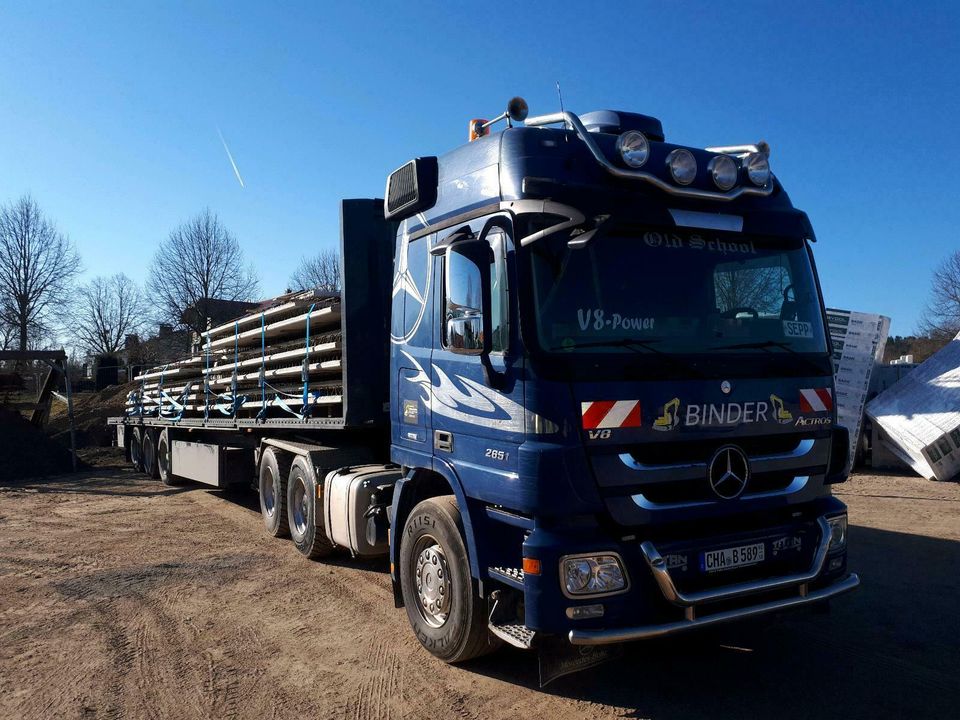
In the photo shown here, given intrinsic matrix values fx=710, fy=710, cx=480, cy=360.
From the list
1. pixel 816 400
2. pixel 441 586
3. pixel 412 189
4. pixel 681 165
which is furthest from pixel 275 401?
pixel 816 400

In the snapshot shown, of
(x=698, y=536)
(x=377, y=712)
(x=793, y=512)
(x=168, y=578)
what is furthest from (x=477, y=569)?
(x=168, y=578)

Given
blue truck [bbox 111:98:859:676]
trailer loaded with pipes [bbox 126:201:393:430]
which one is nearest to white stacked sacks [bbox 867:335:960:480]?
blue truck [bbox 111:98:859:676]

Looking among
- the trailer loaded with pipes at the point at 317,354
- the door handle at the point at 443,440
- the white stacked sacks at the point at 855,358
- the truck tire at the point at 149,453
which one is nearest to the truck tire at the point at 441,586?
the door handle at the point at 443,440

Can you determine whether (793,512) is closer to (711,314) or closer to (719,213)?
(711,314)

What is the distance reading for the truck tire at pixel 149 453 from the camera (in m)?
14.6

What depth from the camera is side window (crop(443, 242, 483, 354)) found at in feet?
13.3

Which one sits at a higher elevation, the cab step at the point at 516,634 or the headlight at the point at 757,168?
the headlight at the point at 757,168

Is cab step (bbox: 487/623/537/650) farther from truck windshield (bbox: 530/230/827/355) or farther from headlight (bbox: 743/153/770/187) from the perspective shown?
headlight (bbox: 743/153/770/187)

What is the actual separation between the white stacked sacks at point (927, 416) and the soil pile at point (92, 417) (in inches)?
708

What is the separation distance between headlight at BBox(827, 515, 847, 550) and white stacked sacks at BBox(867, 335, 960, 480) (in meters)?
8.57

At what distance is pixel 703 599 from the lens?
3598mm

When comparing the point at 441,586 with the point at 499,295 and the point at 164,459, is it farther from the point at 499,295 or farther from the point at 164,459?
the point at 164,459

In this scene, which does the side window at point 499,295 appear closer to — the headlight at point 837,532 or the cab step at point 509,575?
the cab step at point 509,575

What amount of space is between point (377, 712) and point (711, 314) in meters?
2.97
